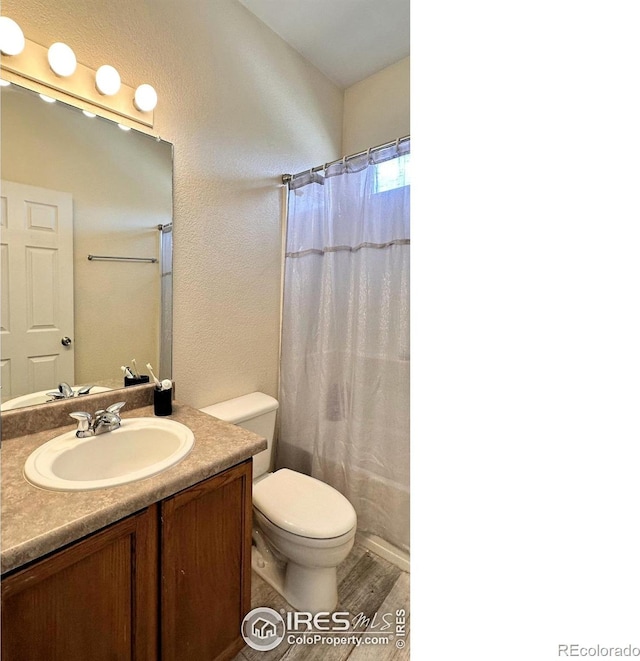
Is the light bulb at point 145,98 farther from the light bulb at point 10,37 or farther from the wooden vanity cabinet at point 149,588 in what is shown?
the wooden vanity cabinet at point 149,588

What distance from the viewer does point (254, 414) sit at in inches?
64.4

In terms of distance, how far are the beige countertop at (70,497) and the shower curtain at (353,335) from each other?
29.1 inches

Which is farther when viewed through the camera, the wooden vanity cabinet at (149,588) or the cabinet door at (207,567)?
the cabinet door at (207,567)

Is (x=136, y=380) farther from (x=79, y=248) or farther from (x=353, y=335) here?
(x=353, y=335)

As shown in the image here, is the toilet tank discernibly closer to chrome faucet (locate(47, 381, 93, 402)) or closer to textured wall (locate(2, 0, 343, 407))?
textured wall (locate(2, 0, 343, 407))

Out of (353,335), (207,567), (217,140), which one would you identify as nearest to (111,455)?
(207,567)

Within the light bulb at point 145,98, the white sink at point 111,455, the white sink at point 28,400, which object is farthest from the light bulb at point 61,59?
the white sink at point 111,455

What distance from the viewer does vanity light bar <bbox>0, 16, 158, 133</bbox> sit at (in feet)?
3.34

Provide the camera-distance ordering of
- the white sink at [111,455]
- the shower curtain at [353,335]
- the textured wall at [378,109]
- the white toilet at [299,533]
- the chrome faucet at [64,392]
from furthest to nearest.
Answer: the textured wall at [378,109]
the shower curtain at [353,335]
the white toilet at [299,533]
the chrome faucet at [64,392]
the white sink at [111,455]

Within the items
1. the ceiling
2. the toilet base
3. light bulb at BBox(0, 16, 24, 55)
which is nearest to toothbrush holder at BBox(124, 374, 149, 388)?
the toilet base

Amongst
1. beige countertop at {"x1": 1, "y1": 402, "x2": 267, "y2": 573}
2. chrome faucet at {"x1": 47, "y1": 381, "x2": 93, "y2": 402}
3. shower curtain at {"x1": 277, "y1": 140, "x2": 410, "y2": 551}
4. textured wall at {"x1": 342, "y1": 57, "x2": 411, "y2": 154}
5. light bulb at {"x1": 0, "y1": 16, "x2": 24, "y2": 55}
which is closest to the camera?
beige countertop at {"x1": 1, "y1": 402, "x2": 267, "y2": 573}

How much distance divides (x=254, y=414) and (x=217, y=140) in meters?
1.35

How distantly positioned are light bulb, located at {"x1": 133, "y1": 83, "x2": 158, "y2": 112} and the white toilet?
4.28 feet

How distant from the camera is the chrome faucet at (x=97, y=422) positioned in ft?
3.45
